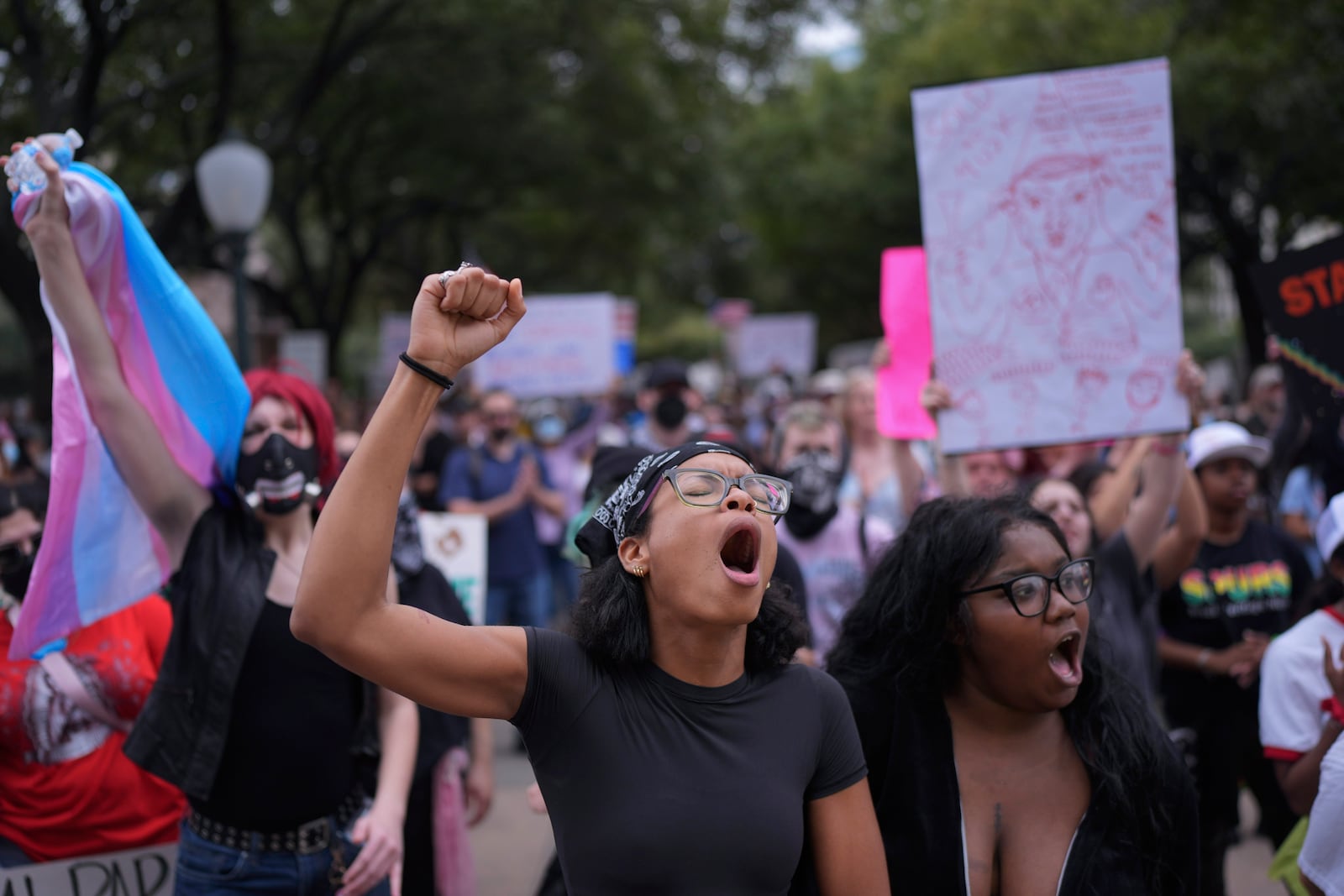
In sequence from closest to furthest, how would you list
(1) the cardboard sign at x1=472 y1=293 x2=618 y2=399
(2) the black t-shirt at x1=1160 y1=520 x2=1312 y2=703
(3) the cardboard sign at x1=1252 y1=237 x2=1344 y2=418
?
(3) the cardboard sign at x1=1252 y1=237 x2=1344 y2=418, (2) the black t-shirt at x1=1160 y1=520 x2=1312 y2=703, (1) the cardboard sign at x1=472 y1=293 x2=618 y2=399

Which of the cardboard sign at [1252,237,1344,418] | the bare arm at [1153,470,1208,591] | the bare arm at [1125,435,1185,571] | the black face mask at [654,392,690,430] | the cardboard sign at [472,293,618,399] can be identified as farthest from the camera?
the cardboard sign at [472,293,618,399]

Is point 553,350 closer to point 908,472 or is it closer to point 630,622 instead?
point 908,472

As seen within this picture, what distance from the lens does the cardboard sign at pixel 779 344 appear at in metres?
19.3

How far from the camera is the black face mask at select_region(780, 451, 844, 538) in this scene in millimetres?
5355

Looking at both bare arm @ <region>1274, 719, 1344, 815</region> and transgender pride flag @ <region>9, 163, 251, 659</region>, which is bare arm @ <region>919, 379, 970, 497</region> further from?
transgender pride flag @ <region>9, 163, 251, 659</region>

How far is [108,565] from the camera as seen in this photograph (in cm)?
337

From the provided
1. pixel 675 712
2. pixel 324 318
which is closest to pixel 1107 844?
pixel 675 712

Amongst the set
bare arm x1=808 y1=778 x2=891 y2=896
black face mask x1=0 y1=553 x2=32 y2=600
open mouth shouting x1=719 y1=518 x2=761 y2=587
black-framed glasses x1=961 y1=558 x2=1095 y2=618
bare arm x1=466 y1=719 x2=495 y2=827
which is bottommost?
bare arm x1=466 y1=719 x2=495 y2=827

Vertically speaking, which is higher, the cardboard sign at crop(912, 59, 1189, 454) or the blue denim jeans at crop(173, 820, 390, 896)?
the cardboard sign at crop(912, 59, 1189, 454)

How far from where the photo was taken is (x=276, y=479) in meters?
3.26

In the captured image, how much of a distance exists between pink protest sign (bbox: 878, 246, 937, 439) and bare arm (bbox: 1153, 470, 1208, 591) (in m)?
1.04

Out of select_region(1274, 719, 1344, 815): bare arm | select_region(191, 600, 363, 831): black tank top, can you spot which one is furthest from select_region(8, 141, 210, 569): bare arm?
select_region(1274, 719, 1344, 815): bare arm

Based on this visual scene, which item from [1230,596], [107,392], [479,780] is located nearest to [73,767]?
[107,392]

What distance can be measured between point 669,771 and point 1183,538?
2981 mm
